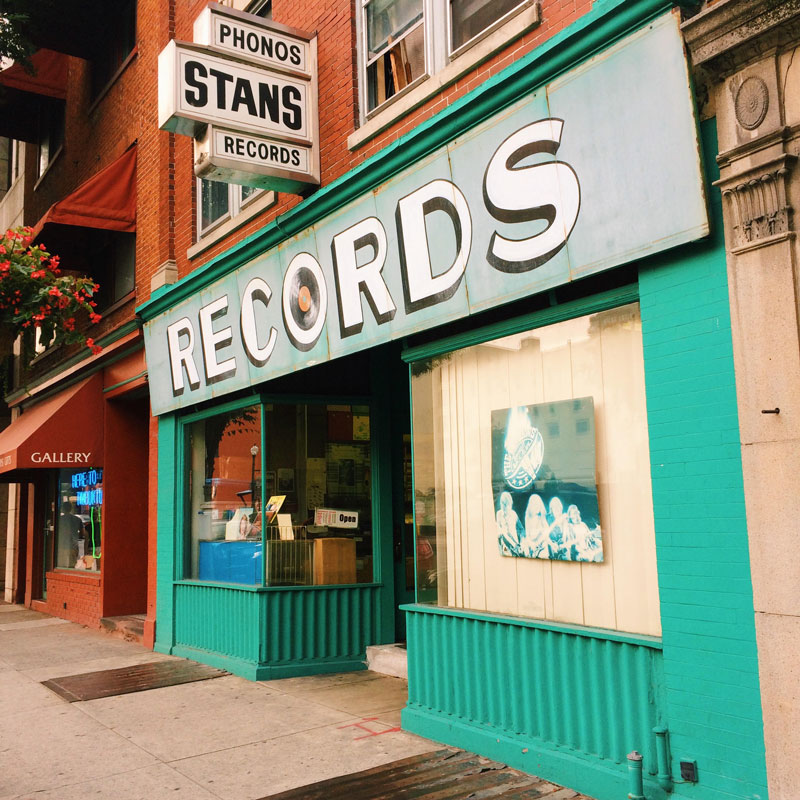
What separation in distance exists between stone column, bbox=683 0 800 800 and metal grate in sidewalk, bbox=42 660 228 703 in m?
6.37

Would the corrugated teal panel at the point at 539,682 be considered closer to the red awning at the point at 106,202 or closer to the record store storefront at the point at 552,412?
the record store storefront at the point at 552,412

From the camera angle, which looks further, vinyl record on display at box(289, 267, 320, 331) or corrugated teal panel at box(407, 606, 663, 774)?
vinyl record on display at box(289, 267, 320, 331)

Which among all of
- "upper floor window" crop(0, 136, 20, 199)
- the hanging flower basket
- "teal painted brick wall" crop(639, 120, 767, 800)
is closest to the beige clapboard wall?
"teal painted brick wall" crop(639, 120, 767, 800)

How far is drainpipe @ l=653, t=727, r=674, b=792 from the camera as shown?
4.50 metres

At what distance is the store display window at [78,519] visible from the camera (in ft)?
44.7

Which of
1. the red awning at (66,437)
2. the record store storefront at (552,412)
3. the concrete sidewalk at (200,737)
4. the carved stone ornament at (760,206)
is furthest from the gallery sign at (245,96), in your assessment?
the red awning at (66,437)

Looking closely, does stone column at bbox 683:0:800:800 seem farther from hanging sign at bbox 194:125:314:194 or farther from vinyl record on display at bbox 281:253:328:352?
hanging sign at bbox 194:125:314:194

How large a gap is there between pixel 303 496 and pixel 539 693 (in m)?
4.23

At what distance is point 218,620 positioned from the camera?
9.59 m

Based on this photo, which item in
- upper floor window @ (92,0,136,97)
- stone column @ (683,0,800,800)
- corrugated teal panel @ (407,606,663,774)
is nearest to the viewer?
stone column @ (683,0,800,800)

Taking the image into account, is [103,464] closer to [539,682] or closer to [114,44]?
[114,44]

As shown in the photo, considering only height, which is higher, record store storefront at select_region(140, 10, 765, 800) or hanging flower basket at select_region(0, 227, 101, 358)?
hanging flower basket at select_region(0, 227, 101, 358)

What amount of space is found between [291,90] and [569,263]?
4118 mm

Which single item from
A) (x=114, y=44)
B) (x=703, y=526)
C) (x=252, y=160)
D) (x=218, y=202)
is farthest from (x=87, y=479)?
(x=703, y=526)
